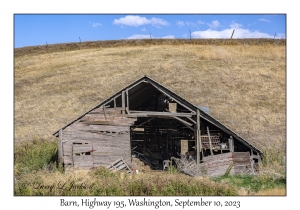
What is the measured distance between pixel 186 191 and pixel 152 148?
9759mm

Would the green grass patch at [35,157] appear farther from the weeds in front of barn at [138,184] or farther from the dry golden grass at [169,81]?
the dry golden grass at [169,81]

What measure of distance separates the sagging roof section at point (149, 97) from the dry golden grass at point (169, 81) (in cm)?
913

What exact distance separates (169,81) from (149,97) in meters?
20.2

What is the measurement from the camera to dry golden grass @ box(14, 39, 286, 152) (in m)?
37.1

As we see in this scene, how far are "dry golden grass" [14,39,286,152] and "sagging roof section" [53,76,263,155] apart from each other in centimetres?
913

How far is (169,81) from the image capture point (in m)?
46.9

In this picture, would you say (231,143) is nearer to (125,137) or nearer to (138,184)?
(125,137)

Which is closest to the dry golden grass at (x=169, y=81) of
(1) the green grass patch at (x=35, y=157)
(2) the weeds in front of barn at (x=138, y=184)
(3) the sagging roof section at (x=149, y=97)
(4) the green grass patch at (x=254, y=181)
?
(1) the green grass patch at (x=35, y=157)

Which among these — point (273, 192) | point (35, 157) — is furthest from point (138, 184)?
point (35, 157)

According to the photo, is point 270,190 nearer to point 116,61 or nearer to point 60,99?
point 60,99

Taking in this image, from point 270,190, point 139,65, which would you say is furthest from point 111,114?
point 139,65

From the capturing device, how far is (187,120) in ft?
81.6

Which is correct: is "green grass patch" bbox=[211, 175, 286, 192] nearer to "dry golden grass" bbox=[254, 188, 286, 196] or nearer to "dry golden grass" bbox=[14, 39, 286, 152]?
"dry golden grass" bbox=[254, 188, 286, 196]

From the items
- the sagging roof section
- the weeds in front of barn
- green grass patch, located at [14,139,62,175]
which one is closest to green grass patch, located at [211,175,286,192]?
the weeds in front of barn
